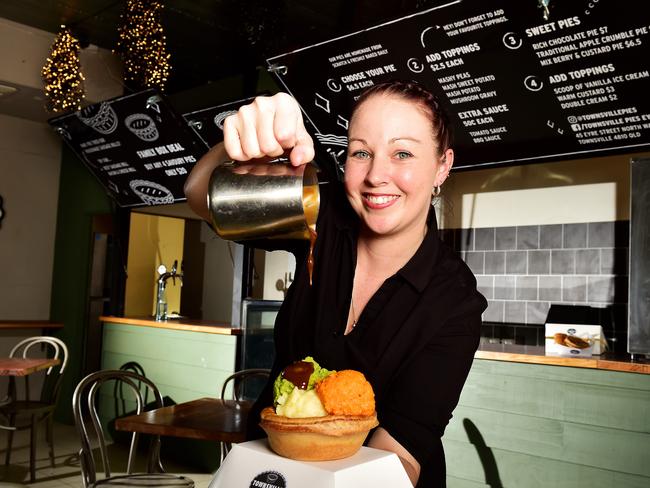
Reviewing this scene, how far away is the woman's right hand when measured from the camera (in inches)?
36.8

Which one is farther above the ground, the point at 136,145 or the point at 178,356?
the point at 136,145

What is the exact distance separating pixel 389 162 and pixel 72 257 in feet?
21.4

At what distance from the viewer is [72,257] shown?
22.8ft

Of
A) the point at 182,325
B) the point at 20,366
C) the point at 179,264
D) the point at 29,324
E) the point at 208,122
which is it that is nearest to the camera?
the point at 20,366

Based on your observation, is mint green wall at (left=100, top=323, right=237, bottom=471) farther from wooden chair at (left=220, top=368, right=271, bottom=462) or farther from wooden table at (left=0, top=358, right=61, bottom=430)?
wooden table at (left=0, top=358, right=61, bottom=430)

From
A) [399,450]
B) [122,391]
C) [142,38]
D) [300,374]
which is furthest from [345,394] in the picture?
[122,391]

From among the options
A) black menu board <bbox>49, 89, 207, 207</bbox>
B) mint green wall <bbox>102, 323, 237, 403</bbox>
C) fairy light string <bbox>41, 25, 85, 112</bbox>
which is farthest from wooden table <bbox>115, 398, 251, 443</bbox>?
fairy light string <bbox>41, 25, 85, 112</bbox>

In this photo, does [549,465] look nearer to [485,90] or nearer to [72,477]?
[485,90]

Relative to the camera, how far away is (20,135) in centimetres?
690

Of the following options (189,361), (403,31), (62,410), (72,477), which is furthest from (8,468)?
(403,31)

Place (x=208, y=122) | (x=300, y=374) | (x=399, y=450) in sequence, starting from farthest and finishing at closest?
(x=208, y=122) → (x=399, y=450) → (x=300, y=374)

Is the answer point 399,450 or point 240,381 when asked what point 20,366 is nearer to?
point 240,381

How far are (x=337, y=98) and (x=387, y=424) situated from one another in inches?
114

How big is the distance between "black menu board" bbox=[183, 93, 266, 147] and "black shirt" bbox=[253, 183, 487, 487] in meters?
3.30
